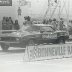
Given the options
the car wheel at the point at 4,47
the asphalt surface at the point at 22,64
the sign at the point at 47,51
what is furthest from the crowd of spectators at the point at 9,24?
the sign at the point at 47,51

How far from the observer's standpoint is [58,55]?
795 cm

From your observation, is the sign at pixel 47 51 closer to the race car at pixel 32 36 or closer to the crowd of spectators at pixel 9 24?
the race car at pixel 32 36

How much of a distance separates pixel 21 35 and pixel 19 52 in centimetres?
46

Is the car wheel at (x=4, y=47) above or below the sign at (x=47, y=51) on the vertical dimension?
above

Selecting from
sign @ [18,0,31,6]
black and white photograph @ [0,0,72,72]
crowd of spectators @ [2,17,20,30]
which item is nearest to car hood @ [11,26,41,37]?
black and white photograph @ [0,0,72,72]

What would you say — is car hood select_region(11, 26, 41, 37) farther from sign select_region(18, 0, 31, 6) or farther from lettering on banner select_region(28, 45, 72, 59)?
sign select_region(18, 0, 31, 6)

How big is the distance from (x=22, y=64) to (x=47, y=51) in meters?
0.82

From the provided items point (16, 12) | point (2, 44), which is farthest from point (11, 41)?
point (16, 12)

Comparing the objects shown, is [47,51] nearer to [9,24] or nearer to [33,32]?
[33,32]

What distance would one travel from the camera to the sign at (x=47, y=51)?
25.2 ft

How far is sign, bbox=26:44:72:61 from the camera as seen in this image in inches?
303

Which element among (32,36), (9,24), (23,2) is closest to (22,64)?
(32,36)

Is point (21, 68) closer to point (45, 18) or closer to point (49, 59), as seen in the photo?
point (49, 59)

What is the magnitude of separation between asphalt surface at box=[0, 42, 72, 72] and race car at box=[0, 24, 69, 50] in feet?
0.63
